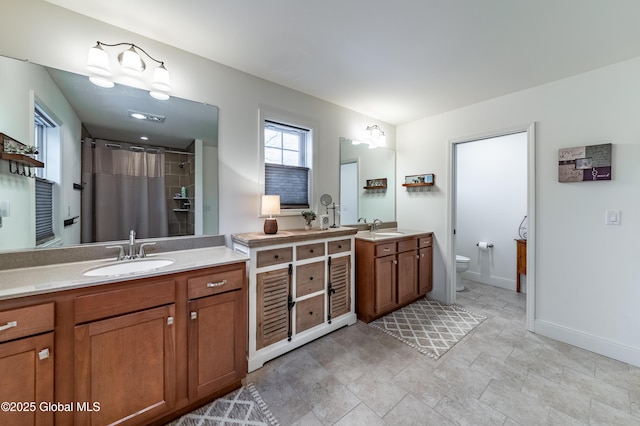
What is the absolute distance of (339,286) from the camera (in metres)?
2.51

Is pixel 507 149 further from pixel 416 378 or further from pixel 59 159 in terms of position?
pixel 59 159

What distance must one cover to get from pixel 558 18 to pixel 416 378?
2.61 meters

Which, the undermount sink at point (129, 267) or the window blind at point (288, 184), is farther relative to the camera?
the window blind at point (288, 184)

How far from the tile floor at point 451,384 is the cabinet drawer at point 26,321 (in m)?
1.26

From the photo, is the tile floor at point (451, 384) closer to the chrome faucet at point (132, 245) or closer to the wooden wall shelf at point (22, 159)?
the chrome faucet at point (132, 245)

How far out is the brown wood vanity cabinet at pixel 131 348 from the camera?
1095 mm

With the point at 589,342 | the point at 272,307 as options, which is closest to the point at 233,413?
the point at 272,307

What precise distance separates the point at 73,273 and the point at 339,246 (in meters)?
1.92

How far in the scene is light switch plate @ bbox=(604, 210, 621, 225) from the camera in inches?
81.8

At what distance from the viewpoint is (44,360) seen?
43.8 inches

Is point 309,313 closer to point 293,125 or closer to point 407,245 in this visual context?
point 407,245

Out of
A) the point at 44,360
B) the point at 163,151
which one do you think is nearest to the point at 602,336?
the point at 44,360

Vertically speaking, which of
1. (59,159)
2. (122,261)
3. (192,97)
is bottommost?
(122,261)

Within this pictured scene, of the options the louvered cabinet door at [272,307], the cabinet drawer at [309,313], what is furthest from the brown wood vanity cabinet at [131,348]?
the cabinet drawer at [309,313]
